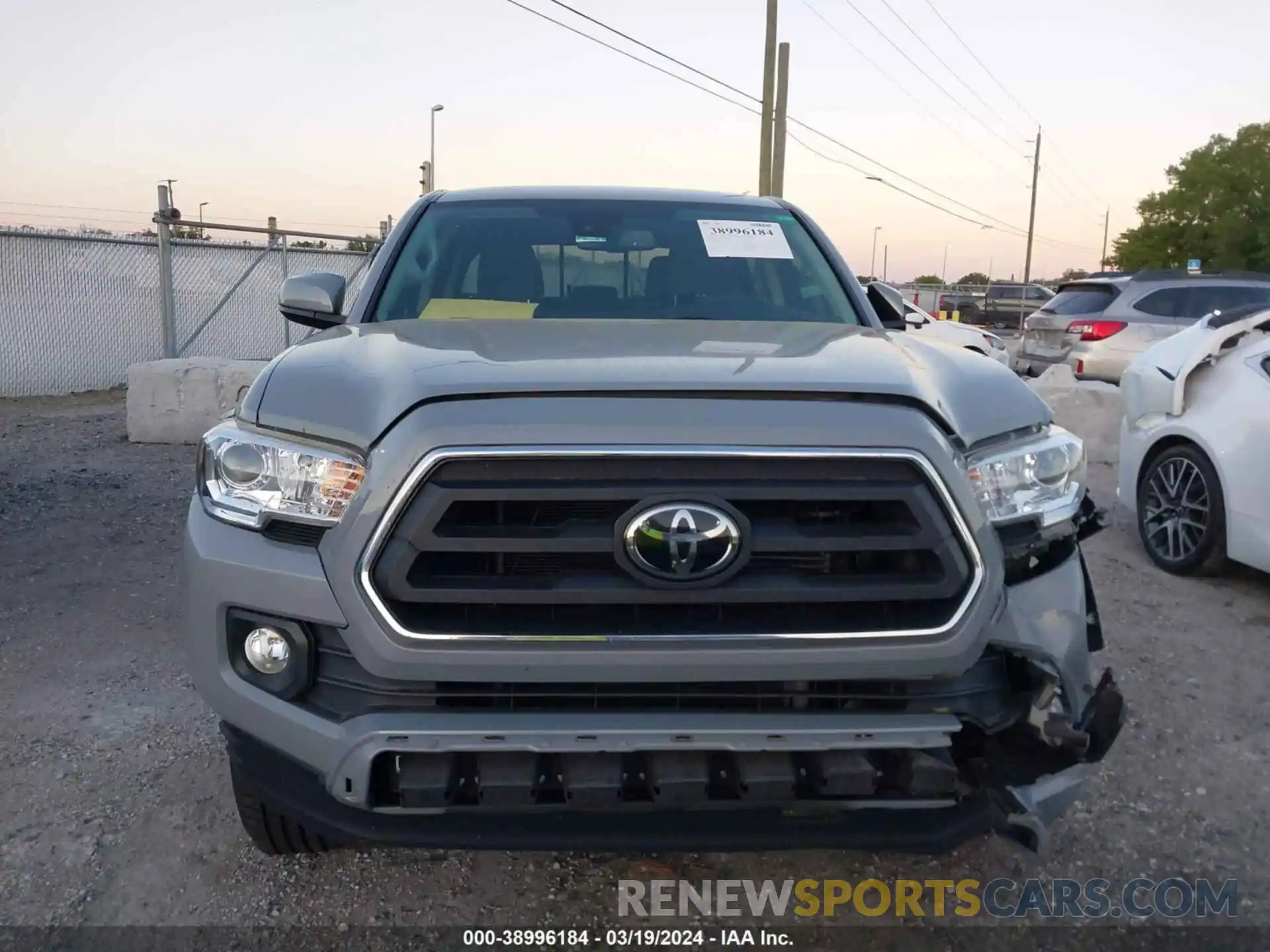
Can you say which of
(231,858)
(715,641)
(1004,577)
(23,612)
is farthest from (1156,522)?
(23,612)

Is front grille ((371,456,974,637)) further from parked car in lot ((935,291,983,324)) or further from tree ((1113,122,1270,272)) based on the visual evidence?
tree ((1113,122,1270,272))

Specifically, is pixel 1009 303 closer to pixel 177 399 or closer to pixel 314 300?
A: pixel 177 399

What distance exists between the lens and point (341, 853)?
2.85 metres

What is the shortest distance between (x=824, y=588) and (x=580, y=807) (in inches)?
25.4

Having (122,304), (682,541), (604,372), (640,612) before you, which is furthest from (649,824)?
(122,304)

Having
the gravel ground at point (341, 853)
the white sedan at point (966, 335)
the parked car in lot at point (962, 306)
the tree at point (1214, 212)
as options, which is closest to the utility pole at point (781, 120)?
the white sedan at point (966, 335)

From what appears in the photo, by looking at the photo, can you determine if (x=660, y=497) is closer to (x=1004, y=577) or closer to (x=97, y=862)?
(x=1004, y=577)

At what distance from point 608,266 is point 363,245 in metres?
14.3

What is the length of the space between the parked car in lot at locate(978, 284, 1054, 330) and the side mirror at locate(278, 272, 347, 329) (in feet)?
113

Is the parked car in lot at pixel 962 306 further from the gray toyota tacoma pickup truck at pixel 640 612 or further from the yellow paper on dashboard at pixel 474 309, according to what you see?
the gray toyota tacoma pickup truck at pixel 640 612

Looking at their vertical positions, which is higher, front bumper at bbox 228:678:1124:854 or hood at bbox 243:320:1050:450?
hood at bbox 243:320:1050:450

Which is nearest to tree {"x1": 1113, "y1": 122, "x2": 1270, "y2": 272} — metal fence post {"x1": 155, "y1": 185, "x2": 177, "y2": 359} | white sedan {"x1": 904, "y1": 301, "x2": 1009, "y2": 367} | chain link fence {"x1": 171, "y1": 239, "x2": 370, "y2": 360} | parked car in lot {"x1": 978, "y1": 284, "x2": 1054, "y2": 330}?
parked car in lot {"x1": 978, "y1": 284, "x2": 1054, "y2": 330}

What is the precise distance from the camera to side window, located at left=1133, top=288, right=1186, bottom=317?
11867 mm

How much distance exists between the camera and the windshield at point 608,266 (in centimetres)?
343
